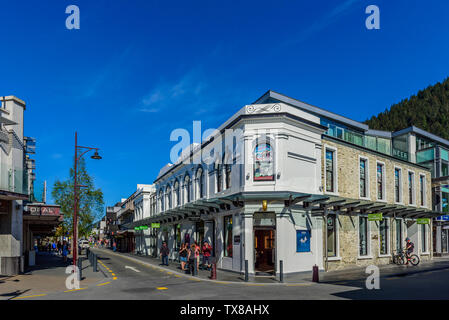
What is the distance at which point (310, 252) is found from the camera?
20.1 m

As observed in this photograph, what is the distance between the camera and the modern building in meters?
19.4

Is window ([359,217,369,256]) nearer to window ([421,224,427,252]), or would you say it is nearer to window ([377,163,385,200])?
window ([377,163,385,200])

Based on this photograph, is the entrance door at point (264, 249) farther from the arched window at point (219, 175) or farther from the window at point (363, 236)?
the window at point (363, 236)

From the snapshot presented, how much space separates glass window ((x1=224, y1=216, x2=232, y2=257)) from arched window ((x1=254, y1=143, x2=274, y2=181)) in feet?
11.3

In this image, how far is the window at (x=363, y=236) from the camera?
77.0 ft

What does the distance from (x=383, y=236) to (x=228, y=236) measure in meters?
10.8

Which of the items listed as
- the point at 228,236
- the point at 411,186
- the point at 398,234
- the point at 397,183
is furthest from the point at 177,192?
the point at 411,186

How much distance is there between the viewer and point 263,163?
20.0m

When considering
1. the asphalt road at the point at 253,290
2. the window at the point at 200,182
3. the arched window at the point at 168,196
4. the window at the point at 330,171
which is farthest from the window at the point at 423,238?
the arched window at the point at 168,196

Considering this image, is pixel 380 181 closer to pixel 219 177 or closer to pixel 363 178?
pixel 363 178

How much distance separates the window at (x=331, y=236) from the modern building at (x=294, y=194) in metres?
0.05

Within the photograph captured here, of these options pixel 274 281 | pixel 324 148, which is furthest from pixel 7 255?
pixel 324 148

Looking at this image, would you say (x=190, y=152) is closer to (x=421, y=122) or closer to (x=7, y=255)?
(x=7, y=255)
